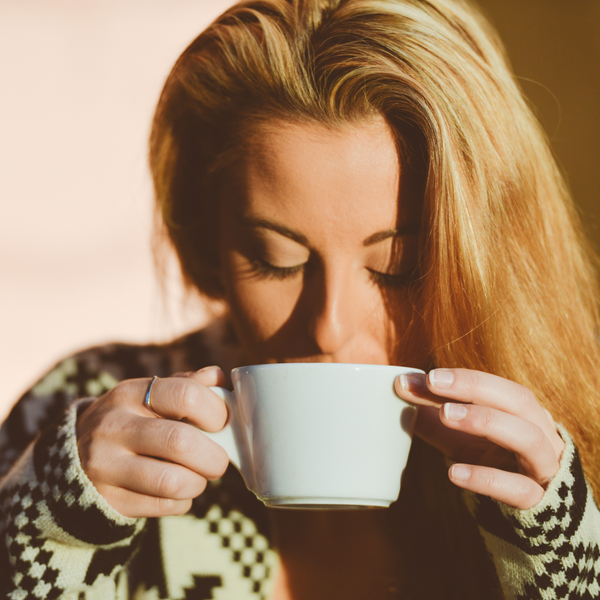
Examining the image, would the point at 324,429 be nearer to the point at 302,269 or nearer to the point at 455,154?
the point at 302,269

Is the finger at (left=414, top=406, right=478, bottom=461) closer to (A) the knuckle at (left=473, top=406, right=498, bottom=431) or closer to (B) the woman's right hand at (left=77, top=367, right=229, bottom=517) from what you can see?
(A) the knuckle at (left=473, top=406, right=498, bottom=431)

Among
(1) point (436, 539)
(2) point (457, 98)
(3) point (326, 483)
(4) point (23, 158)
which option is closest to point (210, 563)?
(1) point (436, 539)

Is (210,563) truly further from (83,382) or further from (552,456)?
(552,456)

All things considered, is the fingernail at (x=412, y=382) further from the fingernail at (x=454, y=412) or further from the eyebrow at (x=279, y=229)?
the eyebrow at (x=279, y=229)

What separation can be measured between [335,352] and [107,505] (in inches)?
14.1

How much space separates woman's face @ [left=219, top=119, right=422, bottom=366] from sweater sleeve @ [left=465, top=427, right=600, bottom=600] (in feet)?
0.96

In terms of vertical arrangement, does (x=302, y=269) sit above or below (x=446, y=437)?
above

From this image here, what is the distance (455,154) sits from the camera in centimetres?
83

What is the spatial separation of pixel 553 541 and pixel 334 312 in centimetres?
39

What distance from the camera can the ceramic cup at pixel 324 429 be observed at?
1.89ft

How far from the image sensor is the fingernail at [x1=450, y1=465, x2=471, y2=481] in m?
0.60

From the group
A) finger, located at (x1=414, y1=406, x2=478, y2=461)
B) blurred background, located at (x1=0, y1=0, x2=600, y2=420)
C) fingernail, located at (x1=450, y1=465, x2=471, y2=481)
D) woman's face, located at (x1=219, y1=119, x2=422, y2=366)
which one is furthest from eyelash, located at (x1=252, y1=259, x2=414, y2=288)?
blurred background, located at (x1=0, y1=0, x2=600, y2=420)

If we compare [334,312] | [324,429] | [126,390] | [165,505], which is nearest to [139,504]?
[165,505]

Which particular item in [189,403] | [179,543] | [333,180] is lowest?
[179,543]
